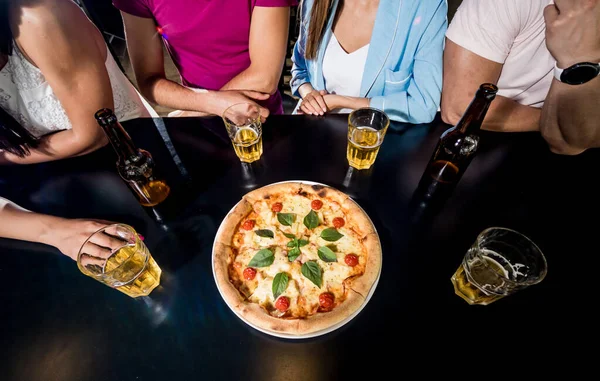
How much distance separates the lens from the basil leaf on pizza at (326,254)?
1182 millimetres

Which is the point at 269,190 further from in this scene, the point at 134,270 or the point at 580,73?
the point at 580,73

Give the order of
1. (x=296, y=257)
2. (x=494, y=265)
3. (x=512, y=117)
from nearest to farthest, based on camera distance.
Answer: (x=494, y=265), (x=296, y=257), (x=512, y=117)

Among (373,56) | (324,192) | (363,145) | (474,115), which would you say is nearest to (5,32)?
(324,192)

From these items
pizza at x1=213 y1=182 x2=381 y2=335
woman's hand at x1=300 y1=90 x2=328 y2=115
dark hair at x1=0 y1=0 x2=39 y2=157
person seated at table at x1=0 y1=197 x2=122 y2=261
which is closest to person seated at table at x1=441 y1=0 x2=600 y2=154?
woman's hand at x1=300 y1=90 x2=328 y2=115

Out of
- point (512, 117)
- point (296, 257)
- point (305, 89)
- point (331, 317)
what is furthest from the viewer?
point (305, 89)

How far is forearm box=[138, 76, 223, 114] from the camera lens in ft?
6.24

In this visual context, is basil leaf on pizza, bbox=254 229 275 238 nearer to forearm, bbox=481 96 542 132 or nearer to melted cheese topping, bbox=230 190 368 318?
melted cheese topping, bbox=230 190 368 318

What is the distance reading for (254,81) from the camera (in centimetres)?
203

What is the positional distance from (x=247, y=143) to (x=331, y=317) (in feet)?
2.99

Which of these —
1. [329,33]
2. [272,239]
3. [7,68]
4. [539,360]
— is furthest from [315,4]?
[539,360]

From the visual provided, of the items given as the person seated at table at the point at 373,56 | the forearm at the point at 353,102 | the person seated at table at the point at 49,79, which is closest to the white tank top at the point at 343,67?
the person seated at table at the point at 373,56

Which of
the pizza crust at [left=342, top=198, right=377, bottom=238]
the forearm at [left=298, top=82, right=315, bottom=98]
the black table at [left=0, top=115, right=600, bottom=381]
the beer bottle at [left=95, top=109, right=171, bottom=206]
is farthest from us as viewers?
the forearm at [left=298, top=82, right=315, bottom=98]

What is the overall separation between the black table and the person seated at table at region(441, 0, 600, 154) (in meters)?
0.11

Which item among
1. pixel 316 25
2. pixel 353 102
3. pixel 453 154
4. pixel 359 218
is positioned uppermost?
pixel 316 25
